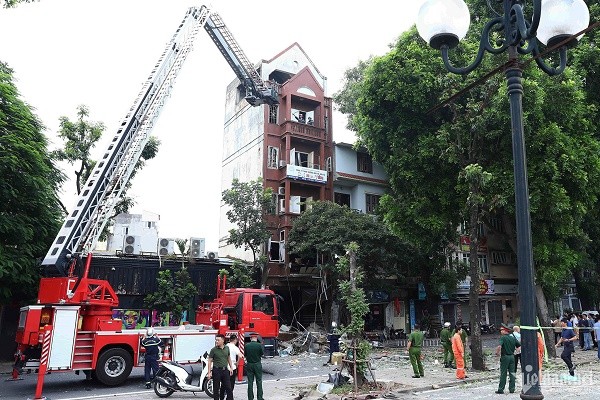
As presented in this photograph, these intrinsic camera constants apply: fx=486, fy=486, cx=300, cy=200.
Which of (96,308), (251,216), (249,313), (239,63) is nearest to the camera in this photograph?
(96,308)

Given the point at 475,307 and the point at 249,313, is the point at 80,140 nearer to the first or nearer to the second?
the point at 249,313

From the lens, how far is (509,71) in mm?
5422

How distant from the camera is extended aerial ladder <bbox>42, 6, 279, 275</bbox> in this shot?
14.5m

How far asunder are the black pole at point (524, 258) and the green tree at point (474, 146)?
11519mm

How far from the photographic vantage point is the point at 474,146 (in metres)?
18.4

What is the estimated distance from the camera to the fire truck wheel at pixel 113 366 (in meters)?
13.5

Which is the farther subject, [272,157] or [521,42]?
[272,157]

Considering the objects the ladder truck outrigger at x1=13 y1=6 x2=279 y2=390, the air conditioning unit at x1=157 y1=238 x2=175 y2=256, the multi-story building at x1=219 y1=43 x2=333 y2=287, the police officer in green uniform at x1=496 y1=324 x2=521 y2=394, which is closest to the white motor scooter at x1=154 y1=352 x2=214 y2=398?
the ladder truck outrigger at x1=13 y1=6 x2=279 y2=390

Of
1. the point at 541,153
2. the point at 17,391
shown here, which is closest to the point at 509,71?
the point at 17,391

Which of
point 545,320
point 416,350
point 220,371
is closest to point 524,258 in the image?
point 220,371

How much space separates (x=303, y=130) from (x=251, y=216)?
7.90 meters

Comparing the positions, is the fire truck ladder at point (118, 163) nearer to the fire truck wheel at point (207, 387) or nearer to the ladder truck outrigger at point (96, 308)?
A: the ladder truck outrigger at point (96, 308)

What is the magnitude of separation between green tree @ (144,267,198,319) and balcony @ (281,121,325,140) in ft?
38.2

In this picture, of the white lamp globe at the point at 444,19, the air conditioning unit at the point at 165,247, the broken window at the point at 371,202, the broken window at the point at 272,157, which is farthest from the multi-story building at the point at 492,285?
the white lamp globe at the point at 444,19
